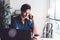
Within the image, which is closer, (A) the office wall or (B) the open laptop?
(B) the open laptop

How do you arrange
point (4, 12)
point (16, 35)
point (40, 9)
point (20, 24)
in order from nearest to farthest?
point (16, 35), point (20, 24), point (4, 12), point (40, 9)

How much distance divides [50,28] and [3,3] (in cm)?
233

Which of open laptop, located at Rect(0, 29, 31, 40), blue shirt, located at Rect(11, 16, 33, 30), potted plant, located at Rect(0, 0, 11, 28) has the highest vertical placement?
potted plant, located at Rect(0, 0, 11, 28)

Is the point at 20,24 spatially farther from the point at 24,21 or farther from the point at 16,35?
the point at 16,35

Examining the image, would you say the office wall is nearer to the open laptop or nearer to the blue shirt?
the blue shirt

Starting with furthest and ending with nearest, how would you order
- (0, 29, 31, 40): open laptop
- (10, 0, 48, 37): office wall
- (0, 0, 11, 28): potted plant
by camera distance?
(10, 0, 48, 37): office wall, (0, 0, 11, 28): potted plant, (0, 29, 31, 40): open laptop

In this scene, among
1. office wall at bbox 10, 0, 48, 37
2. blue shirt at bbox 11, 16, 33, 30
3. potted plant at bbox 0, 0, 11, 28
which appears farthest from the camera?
office wall at bbox 10, 0, 48, 37

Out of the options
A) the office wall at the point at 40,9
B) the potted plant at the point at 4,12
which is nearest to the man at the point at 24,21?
the potted plant at the point at 4,12

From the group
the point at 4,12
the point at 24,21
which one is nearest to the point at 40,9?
the point at 4,12

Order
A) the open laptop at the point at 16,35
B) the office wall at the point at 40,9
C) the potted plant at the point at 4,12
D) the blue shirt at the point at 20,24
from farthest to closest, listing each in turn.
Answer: the office wall at the point at 40,9 → the potted plant at the point at 4,12 → the blue shirt at the point at 20,24 → the open laptop at the point at 16,35

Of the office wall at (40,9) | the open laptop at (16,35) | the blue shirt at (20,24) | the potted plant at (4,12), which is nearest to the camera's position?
the open laptop at (16,35)

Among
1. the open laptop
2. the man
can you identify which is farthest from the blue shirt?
the open laptop

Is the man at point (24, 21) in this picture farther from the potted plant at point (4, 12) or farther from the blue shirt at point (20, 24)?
the potted plant at point (4, 12)

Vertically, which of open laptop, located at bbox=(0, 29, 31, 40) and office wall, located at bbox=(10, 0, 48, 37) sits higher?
office wall, located at bbox=(10, 0, 48, 37)
